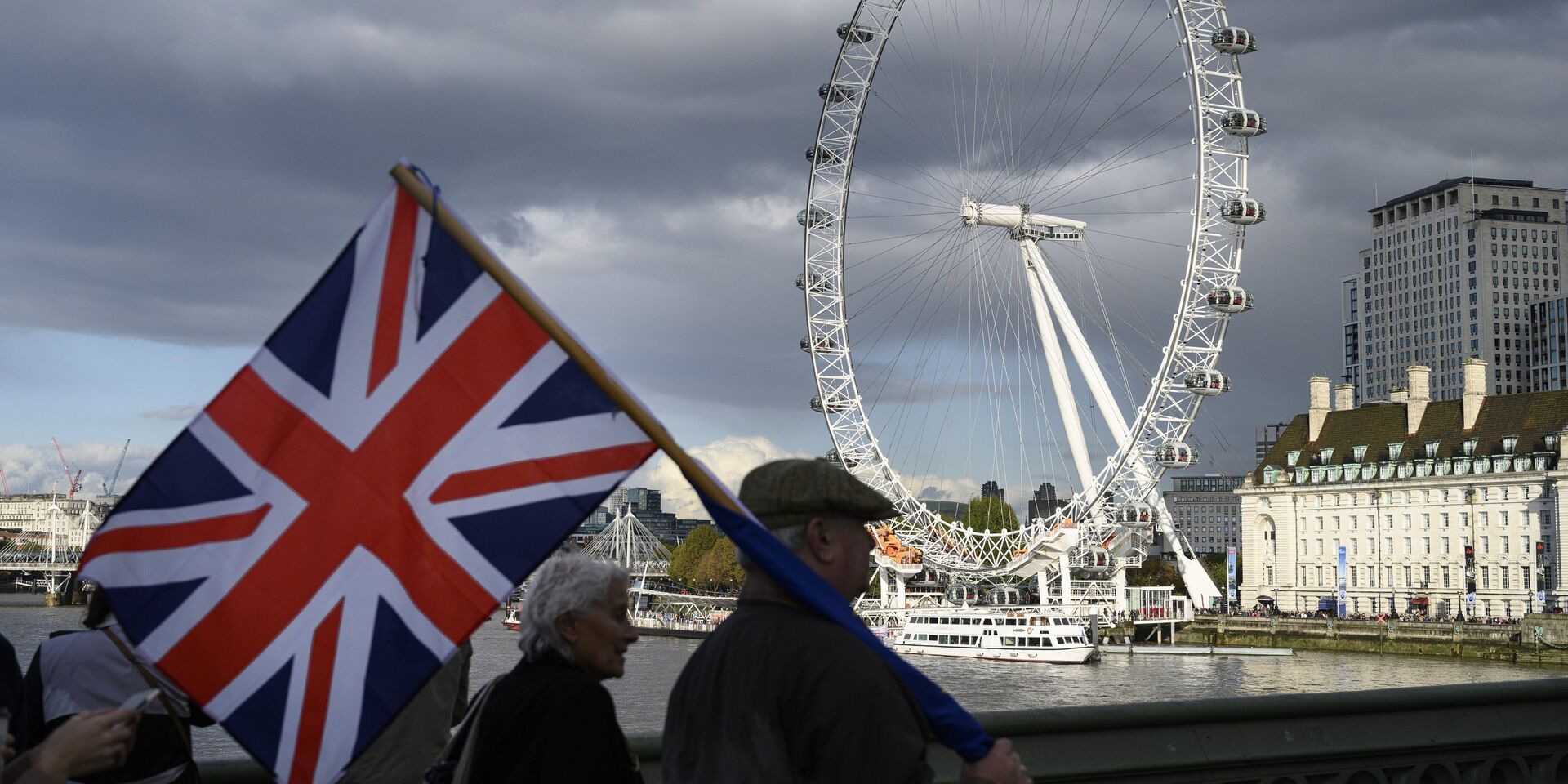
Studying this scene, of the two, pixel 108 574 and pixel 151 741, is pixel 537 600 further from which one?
pixel 151 741

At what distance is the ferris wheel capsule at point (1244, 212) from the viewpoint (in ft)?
136

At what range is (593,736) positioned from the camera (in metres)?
2.95

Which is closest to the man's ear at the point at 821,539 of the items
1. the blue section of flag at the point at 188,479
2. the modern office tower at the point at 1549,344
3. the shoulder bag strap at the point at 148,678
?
the blue section of flag at the point at 188,479

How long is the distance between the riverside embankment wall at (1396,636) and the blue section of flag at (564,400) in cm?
5967

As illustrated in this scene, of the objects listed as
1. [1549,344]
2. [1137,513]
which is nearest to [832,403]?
[1137,513]

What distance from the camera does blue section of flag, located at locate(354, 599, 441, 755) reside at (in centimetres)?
302

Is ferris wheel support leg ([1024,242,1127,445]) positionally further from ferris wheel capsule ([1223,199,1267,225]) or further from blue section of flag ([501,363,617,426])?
blue section of flag ([501,363,617,426])

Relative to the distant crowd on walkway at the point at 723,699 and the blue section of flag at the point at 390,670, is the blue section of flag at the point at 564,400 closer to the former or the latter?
the distant crowd on walkway at the point at 723,699

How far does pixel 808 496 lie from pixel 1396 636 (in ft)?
223

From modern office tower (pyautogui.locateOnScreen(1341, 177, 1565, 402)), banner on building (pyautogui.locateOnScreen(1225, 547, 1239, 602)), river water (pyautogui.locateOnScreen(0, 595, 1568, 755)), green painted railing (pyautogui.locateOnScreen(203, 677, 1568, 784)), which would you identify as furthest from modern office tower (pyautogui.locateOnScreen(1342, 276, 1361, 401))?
green painted railing (pyautogui.locateOnScreen(203, 677, 1568, 784))

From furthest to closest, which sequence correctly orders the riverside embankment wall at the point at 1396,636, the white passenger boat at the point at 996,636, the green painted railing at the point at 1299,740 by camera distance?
the white passenger boat at the point at 996,636
the riverside embankment wall at the point at 1396,636
the green painted railing at the point at 1299,740

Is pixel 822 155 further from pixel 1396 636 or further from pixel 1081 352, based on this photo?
pixel 1396 636

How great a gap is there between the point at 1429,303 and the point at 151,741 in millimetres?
147929

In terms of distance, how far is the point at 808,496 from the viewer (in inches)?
112
